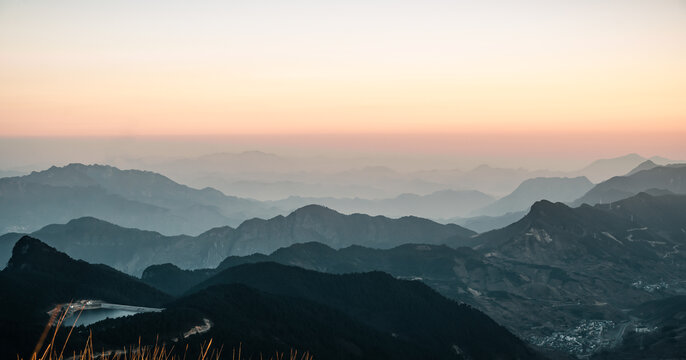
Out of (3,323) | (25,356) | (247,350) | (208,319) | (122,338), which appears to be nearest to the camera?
(25,356)

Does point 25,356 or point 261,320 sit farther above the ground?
point 25,356

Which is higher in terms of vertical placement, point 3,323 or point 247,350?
point 3,323

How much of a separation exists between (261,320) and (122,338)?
2063 inches

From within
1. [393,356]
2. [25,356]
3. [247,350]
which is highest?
[25,356]

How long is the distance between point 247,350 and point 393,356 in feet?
163

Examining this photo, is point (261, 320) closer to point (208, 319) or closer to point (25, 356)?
point (208, 319)

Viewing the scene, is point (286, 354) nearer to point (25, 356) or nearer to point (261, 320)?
point (261, 320)

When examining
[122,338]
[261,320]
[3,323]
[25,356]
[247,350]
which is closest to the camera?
[25,356]

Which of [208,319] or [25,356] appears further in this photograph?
[208,319]

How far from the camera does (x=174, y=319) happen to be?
525 ft

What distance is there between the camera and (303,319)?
651 feet

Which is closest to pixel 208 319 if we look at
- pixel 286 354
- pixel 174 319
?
pixel 174 319

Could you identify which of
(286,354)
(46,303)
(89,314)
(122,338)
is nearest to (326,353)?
(286,354)

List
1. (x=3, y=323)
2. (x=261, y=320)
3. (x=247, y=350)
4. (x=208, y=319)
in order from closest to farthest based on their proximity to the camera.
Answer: (x=3, y=323)
(x=247, y=350)
(x=208, y=319)
(x=261, y=320)
